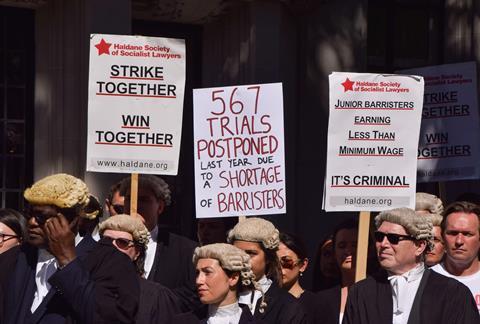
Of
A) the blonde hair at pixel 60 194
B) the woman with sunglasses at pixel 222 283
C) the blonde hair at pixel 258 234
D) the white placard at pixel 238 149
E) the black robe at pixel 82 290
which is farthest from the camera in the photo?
the white placard at pixel 238 149

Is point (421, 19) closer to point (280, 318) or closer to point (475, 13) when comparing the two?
point (475, 13)

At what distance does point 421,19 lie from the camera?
15758 millimetres

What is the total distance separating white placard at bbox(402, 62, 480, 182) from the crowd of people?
214 centimetres

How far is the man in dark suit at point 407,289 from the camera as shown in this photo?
24.9 ft

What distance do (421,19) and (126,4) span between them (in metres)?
4.26

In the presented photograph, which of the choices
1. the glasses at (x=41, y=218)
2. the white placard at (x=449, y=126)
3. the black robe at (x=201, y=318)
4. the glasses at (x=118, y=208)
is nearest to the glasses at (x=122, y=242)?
the black robe at (x=201, y=318)

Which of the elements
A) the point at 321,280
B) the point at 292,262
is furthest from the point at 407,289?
the point at 321,280

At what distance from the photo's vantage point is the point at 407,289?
25.2 feet

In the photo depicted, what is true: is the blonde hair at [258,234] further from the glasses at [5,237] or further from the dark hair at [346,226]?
the glasses at [5,237]

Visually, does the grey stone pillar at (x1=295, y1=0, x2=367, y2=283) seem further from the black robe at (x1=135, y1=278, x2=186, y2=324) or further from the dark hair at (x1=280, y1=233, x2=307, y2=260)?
the black robe at (x1=135, y1=278, x2=186, y2=324)

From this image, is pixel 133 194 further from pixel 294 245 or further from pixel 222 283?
pixel 222 283

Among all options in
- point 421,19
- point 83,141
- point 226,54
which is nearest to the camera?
point 83,141

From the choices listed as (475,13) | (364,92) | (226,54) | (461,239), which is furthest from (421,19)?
(461,239)

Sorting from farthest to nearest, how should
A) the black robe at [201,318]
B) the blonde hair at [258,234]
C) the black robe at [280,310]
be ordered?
the blonde hair at [258,234] < the black robe at [280,310] < the black robe at [201,318]
